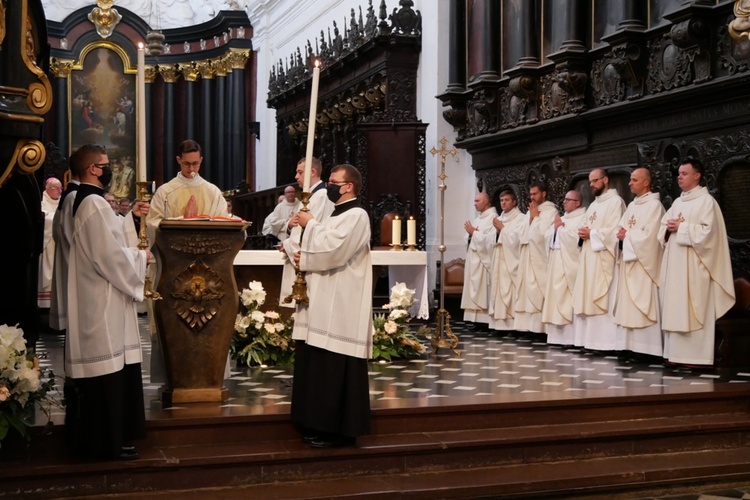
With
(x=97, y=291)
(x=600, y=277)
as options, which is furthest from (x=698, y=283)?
(x=97, y=291)

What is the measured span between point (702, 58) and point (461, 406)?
5.08 metres

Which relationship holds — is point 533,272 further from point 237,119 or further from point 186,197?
point 237,119

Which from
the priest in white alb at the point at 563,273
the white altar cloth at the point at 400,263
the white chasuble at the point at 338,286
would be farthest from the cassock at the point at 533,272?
the white chasuble at the point at 338,286

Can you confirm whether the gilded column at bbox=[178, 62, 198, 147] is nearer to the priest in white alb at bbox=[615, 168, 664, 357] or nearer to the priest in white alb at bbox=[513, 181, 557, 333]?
the priest in white alb at bbox=[513, 181, 557, 333]

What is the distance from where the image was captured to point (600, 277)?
10.4 metres

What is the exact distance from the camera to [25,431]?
5.43 meters

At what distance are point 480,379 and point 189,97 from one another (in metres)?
18.5

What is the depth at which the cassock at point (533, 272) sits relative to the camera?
11.8m

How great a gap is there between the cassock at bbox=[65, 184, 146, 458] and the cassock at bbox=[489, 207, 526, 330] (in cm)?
712

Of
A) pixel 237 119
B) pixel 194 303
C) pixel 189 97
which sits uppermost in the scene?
pixel 189 97

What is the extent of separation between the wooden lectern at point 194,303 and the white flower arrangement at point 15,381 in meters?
1.48

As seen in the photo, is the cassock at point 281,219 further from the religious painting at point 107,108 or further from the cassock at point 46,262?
the religious painting at point 107,108

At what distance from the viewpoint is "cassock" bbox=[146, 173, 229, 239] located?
7832 millimetres

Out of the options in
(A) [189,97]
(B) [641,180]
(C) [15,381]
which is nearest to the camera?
(C) [15,381]
